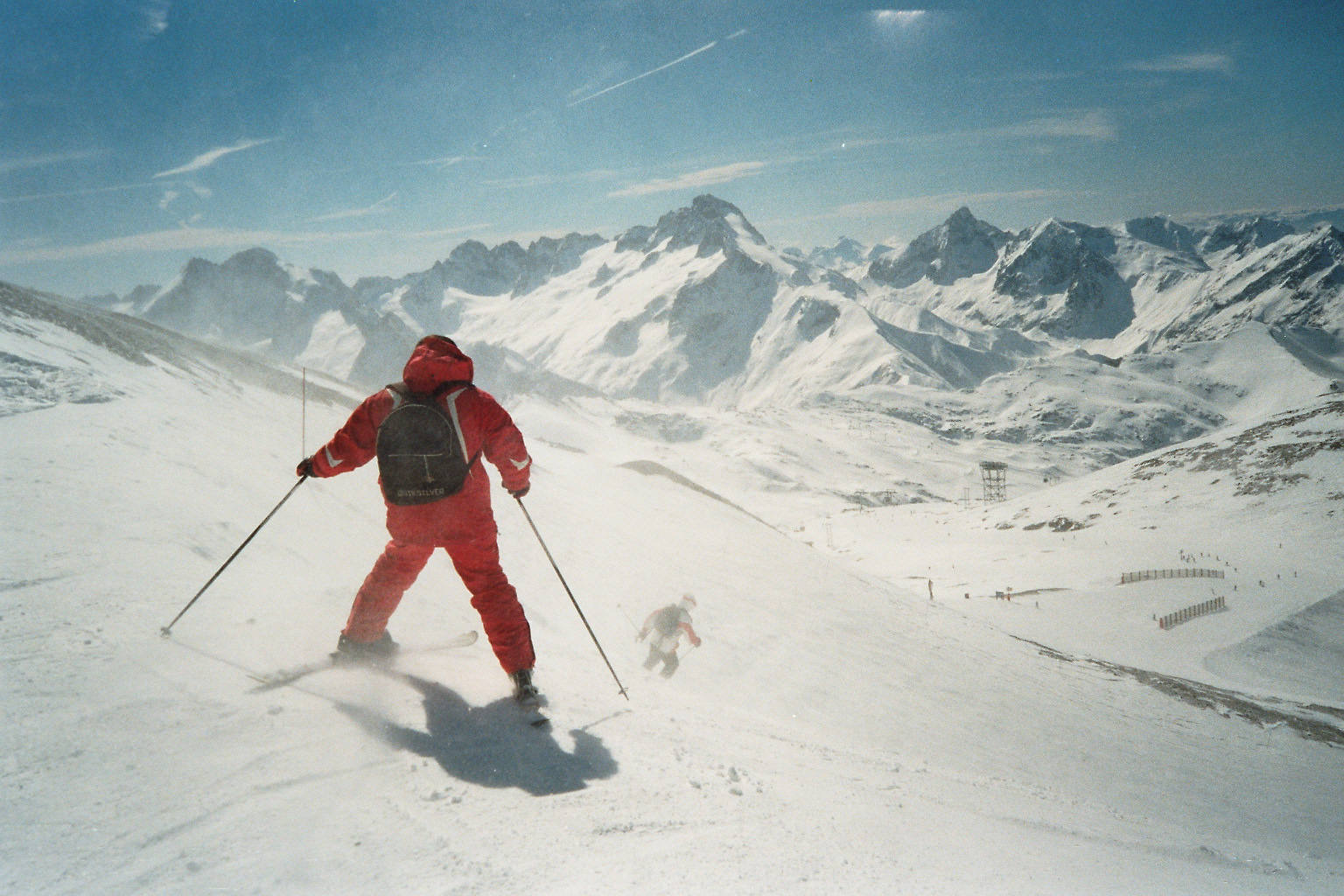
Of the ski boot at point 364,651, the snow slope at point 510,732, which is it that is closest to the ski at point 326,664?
the ski boot at point 364,651

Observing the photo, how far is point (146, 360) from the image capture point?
553 inches

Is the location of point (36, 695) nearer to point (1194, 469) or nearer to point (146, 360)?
point (146, 360)

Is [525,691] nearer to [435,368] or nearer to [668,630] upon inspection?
[435,368]

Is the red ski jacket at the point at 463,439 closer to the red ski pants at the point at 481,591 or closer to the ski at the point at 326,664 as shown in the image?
the red ski pants at the point at 481,591

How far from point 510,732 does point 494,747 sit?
228mm

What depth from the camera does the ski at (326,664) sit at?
436 centimetres

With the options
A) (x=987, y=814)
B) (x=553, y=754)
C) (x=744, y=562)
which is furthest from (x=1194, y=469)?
(x=553, y=754)

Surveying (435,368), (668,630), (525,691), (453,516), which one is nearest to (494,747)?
(525,691)

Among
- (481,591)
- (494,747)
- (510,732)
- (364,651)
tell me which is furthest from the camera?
(364,651)

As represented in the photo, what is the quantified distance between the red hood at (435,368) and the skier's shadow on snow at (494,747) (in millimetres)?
Result: 2354

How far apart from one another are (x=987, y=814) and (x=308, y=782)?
5.52 m

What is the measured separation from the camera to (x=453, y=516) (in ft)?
15.5

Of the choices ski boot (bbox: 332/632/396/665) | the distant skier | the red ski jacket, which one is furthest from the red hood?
the distant skier

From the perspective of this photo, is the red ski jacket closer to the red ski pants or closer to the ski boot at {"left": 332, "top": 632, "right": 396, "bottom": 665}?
the red ski pants
